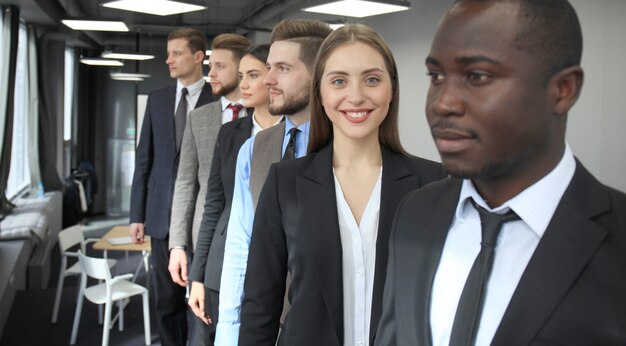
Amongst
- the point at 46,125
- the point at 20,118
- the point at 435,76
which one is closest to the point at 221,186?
the point at 435,76

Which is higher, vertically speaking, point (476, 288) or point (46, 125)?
point (476, 288)

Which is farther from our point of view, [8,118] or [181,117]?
[8,118]

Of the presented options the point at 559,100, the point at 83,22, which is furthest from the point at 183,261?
the point at 83,22

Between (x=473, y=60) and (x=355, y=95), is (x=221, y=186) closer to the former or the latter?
(x=355, y=95)

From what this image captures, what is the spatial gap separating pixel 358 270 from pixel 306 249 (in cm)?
15

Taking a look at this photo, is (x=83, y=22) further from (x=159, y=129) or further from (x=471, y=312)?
(x=471, y=312)

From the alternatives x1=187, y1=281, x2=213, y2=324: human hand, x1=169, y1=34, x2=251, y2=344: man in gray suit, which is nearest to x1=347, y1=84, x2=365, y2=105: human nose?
x1=187, y1=281, x2=213, y2=324: human hand

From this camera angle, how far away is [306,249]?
1.54 metres

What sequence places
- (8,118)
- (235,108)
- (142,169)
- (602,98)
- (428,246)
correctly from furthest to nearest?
(8,118)
(602,98)
(142,169)
(235,108)
(428,246)

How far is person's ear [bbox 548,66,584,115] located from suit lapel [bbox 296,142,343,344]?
31.1 inches

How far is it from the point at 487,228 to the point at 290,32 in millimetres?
1262

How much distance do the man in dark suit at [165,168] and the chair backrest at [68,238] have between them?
2.65 metres

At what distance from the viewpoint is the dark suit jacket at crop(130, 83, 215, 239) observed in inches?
135

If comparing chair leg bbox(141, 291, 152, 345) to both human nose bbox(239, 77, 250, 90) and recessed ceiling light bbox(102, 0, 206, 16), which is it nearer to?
recessed ceiling light bbox(102, 0, 206, 16)
